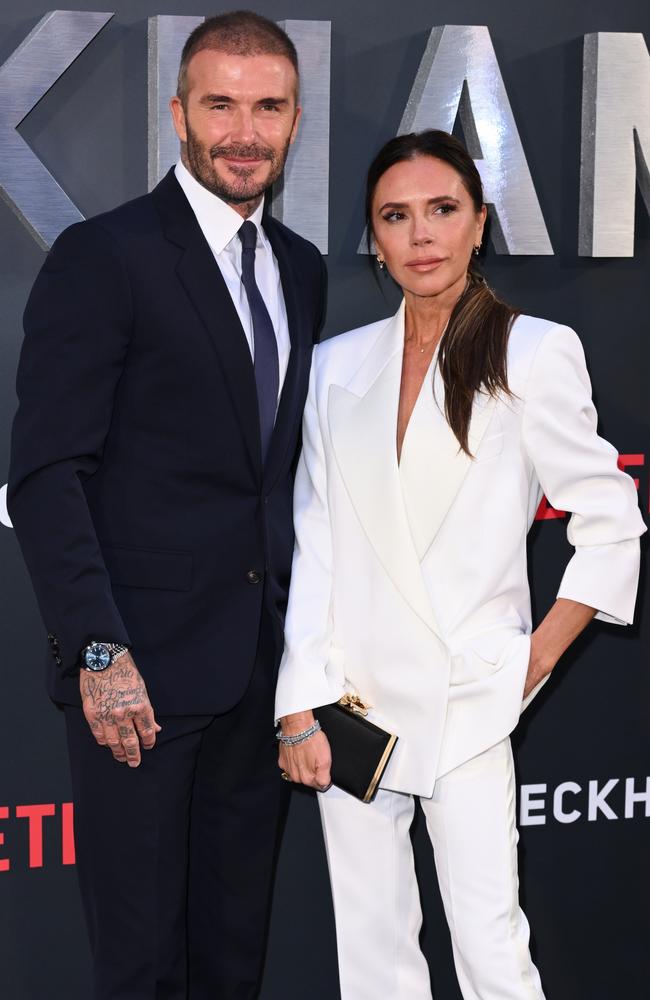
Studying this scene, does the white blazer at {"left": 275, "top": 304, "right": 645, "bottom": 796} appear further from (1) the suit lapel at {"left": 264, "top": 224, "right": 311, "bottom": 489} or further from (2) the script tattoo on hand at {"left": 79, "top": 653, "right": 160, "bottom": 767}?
(2) the script tattoo on hand at {"left": 79, "top": 653, "right": 160, "bottom": 767}

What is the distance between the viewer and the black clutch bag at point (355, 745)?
6.77 feet

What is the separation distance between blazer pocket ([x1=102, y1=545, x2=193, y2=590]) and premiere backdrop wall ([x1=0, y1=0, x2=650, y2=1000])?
627 mm

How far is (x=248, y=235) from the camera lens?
216 cm

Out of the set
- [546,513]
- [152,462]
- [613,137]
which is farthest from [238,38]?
[546,513]

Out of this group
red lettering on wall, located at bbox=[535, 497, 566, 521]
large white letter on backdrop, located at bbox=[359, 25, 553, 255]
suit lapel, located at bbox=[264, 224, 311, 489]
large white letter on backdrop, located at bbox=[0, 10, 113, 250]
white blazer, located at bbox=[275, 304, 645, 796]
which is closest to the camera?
white blazer, located at bbox=[275, 304, 645, 796]

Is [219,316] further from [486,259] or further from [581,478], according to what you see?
[486,259]

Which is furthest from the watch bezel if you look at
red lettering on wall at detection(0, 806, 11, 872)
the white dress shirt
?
red lettering on wall at detection(0, 806, 11, 872)

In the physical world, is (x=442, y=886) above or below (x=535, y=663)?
below

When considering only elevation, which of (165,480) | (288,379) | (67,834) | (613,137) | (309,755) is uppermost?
(613,137)

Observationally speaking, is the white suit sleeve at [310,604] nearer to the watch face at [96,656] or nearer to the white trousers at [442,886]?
the white trousers at [442,886]

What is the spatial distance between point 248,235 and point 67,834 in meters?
1.38

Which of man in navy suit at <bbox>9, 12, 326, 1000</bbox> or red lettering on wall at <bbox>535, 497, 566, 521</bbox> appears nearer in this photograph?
man in navy suit at <bbox>9, 12, 326, 1000</bbox>

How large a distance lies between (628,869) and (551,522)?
Answer: 0.88 m

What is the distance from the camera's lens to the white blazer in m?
2.04
